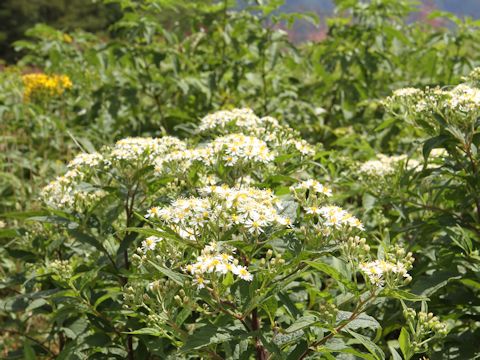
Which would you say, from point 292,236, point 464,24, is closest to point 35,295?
point 292,236

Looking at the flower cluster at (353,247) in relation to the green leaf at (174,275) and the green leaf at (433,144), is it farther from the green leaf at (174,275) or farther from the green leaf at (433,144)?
the green leaf at (433,144)

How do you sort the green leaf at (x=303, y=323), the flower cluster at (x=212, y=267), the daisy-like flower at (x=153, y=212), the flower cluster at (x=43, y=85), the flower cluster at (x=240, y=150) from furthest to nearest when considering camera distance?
the flower cluster at (x=43, y=85), the flower cluster at (x=240, y=150), the daisy-like flower at (x=153, y=212), the green leaf at (x=303, y=323), the flower cluster at (x=212, y=267)

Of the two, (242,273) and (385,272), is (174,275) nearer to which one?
(242,273)

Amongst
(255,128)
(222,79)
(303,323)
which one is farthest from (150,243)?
(222,79)

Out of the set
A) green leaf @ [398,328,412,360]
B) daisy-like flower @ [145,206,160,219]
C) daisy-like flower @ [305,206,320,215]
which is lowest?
green leaf @ [398,328,412,360]

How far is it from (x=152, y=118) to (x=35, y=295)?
2.94 meters

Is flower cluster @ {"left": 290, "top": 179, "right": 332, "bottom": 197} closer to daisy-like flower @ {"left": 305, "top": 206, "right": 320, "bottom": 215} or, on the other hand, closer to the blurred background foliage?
daisy-like flower @ {"left": 305, "top": 206, "right": 320, "bottom": 215}

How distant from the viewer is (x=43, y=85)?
536 centimetres

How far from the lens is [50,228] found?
9.31 ft

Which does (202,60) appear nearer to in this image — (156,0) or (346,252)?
(156,0)

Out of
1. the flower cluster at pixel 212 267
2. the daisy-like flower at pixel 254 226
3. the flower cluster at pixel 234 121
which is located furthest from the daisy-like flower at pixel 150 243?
the flower cluster at pixel 234 121

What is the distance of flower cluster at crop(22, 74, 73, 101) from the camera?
17.6 ft

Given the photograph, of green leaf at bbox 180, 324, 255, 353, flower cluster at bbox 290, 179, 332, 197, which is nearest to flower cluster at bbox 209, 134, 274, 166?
flower cluster at bbox 290, 179, 332, 197

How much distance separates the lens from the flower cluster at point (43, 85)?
5355mm
